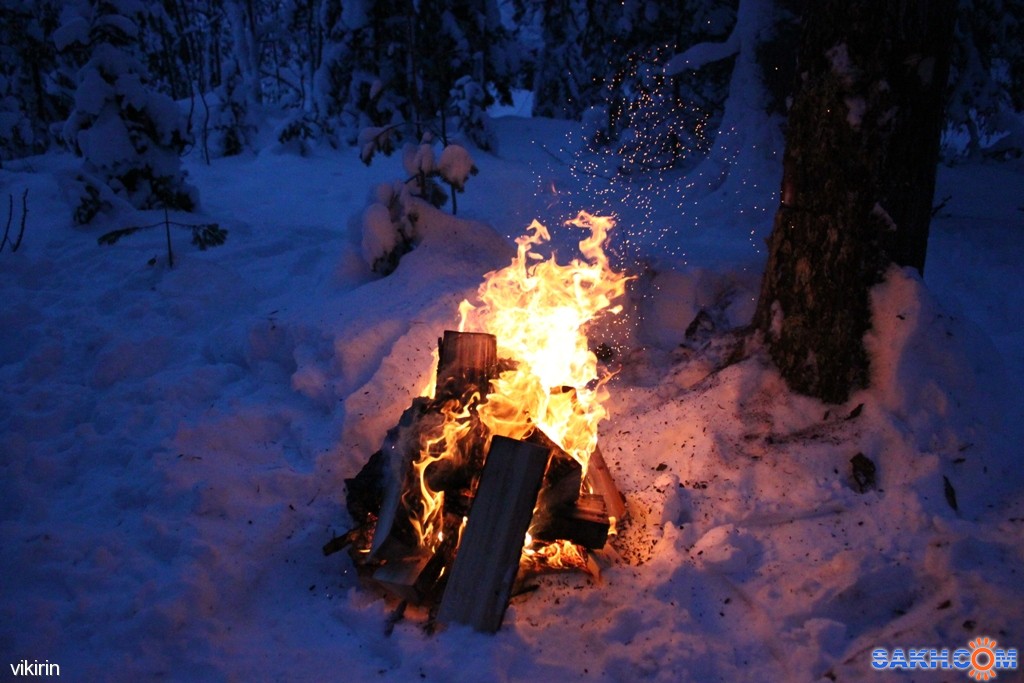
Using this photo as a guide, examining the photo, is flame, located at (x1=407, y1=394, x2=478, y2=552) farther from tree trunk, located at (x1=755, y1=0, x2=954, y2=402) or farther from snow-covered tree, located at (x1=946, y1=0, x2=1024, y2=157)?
snow-covered tree, located at (x1=946, y1=0, x2=1024, y2=157)

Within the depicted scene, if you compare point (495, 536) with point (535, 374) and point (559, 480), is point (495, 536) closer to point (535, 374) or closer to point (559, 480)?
point (559, 480)

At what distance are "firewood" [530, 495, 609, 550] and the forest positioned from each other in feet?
0.06

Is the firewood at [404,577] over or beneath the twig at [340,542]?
over

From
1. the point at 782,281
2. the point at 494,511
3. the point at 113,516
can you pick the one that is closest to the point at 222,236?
the point at 113,516

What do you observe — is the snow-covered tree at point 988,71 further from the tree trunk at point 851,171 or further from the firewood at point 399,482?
the firewood at point 399,482

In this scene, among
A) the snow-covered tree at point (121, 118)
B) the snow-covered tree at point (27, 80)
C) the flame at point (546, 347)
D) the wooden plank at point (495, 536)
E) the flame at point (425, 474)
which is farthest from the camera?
the snow-covered tree at point (27, 80)

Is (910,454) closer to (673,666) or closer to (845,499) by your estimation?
(845,499)

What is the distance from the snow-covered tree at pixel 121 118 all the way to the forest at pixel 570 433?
2456mm

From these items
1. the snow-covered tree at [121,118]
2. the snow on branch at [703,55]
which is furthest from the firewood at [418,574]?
the snow-covered tree at [121,118]

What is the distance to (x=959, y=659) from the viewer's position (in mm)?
2494

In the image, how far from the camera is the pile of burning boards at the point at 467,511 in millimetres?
3119

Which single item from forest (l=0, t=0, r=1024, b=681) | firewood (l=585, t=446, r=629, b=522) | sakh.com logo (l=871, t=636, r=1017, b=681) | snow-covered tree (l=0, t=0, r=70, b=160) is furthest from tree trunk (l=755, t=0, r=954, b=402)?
snow-covered tree (l=0, t=0, r=70, b=160)

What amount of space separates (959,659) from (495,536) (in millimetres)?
1991

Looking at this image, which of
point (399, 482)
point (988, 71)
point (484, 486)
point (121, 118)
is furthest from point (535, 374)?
point (988, 71)
